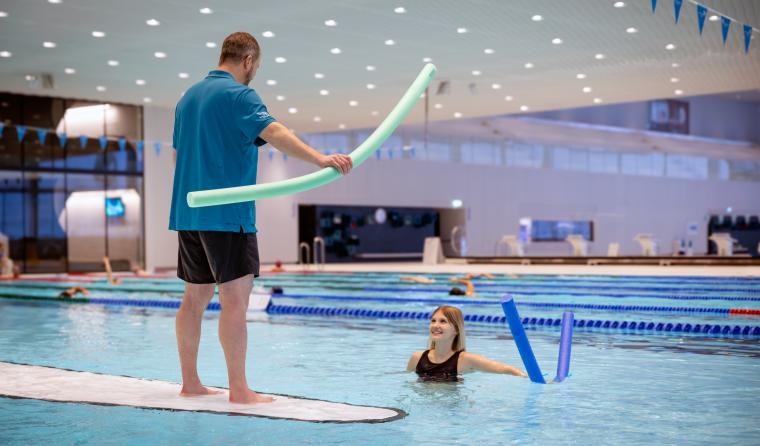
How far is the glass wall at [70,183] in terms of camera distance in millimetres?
22609

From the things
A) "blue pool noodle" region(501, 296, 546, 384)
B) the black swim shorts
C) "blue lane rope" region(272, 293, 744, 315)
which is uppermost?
the black swim shorts

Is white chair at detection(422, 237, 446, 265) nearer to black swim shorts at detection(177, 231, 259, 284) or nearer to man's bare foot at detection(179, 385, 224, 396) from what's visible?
man's bare foot at detection(179, 385, 224, 396)

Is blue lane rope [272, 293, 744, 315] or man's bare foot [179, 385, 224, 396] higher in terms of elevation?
man's bare foot [179, 385, 224, 396]

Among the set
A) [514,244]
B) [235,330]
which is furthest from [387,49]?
[514,244]

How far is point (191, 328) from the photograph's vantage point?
12.8 feet

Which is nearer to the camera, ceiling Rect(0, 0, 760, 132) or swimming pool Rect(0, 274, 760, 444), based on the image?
swimming pool Rect(0, 274, 760, 444)

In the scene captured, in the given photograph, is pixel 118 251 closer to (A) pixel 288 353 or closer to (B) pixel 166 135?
(B) pixel 166 135

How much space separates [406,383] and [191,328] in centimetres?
119

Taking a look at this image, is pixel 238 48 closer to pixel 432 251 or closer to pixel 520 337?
pixel 520 337

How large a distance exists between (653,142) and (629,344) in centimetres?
3611

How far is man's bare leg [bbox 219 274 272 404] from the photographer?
3.69 m

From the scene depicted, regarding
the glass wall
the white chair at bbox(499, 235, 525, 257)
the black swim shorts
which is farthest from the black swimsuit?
the white chair at bbox(499, 235, 525, 257)

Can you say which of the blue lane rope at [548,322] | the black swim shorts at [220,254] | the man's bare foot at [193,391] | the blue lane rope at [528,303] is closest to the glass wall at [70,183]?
the blue lane rope at [548,322]

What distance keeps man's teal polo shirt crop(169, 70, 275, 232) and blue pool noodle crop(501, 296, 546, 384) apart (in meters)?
1.10
